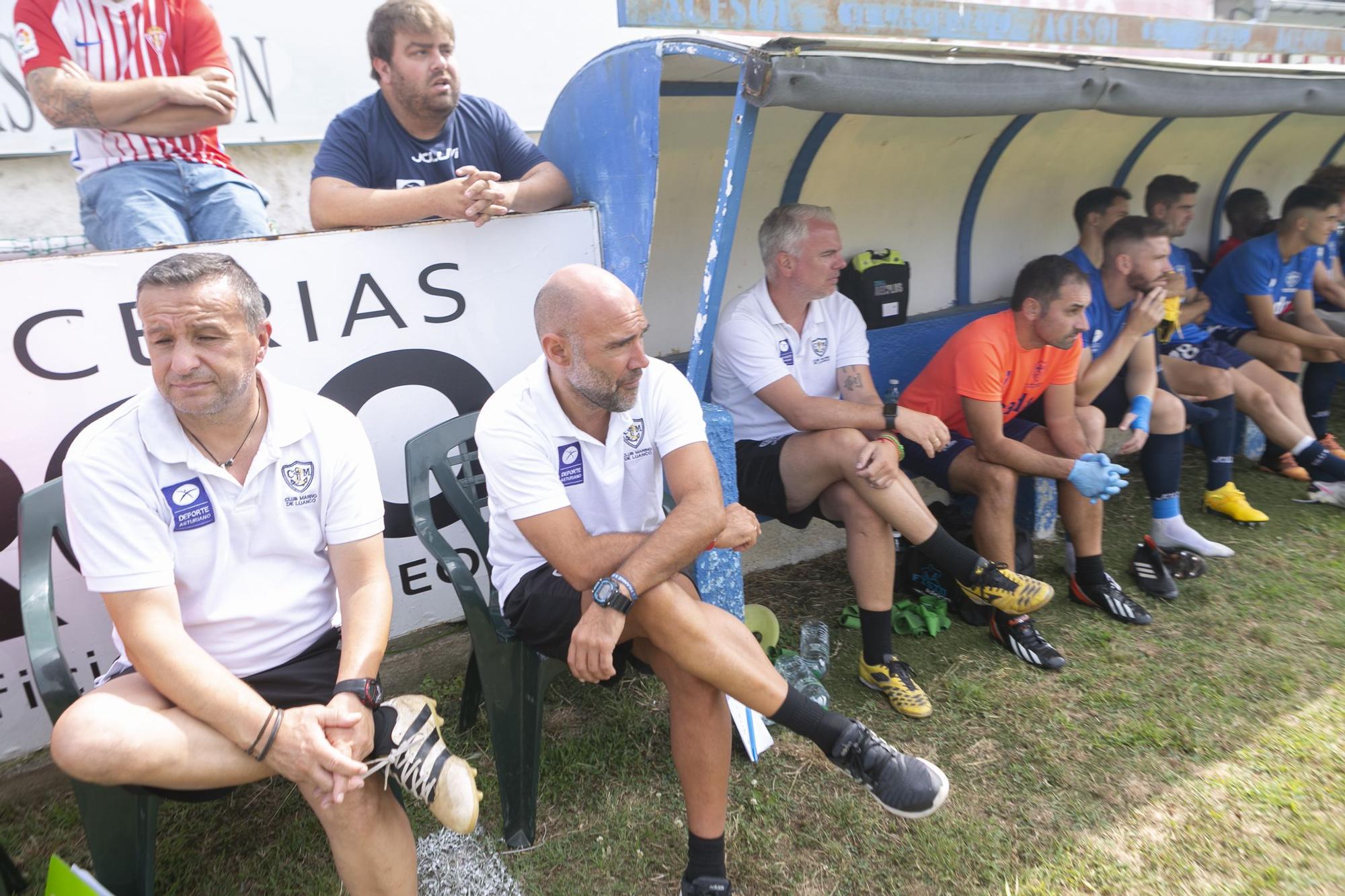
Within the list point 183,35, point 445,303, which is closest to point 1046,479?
point 445,303

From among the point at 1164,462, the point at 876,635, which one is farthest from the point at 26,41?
the point at 1164,462

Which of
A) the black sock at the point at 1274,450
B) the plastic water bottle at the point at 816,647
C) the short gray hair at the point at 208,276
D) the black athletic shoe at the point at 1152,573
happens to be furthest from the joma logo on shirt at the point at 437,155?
the black sock at the point at 1274,450

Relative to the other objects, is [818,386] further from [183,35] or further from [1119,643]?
[183,35]

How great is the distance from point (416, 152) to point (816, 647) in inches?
87.4

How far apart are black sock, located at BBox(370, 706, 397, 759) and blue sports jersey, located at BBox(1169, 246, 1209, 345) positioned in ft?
14.1

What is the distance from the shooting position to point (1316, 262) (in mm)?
4934

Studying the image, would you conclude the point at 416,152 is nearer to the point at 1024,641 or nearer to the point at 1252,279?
the point at 1024,641

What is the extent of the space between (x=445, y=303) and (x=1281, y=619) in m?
3.16

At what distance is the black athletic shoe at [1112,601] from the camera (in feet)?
10.7

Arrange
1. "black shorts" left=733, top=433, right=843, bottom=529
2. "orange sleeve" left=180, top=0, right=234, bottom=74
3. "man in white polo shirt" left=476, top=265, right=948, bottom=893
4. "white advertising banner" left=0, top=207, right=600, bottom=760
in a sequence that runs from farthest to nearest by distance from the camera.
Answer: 1. "black shorts" left=733, top=433, right=843, bottom=529
2. "orange sleeve" left=180, top=0, right=234, bottom=74
3. "white advertising banner" left=0, top=207, right=600, bottom=760
4. "man in white polo shirt" left=476, top=265, right=948, bottom=893

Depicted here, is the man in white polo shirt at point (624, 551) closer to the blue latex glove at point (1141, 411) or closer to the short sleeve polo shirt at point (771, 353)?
the short sleeve polo shirt at point (771, 353)

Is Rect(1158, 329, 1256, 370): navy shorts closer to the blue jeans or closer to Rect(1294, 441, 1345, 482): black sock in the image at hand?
Rect(1294, 441, 1345, 482): black sock

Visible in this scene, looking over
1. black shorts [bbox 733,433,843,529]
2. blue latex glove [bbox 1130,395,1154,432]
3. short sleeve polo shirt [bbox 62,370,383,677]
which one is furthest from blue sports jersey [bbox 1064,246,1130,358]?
short sleeve polo shirt [bbox 62,370,383,677]

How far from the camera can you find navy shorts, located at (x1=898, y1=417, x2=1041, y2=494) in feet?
11.2
